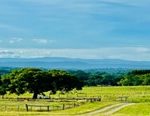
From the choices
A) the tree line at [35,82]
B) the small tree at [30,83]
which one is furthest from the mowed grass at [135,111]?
the tree line at [35,82]

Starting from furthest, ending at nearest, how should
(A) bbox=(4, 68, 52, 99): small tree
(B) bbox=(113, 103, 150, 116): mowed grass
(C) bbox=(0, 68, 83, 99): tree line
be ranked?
Result: (C) bbox=(0, 68, 83, 99): tree line < (A) bbox=(4, 68, 52, 99): small tree < (B) bbox=(113, 103, 150, 116): mowed grass

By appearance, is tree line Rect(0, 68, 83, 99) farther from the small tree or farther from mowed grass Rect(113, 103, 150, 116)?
mowed grass Rect(113, 103, 150, 116)

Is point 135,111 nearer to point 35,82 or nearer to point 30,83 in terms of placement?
point 35,82

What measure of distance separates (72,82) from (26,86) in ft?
38.6

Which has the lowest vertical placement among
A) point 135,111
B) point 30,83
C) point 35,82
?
point 135,111

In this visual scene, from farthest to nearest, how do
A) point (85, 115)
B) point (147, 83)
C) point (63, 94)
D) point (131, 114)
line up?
point (147, 83)
point (63, 94)
point (131, 114)
point (85, 115)

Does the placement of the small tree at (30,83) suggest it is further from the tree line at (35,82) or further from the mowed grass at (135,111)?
the mowed grass at (135,111)

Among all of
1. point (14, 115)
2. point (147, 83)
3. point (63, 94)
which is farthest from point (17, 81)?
point (147, 83)

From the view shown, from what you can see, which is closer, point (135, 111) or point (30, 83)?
point (135, 111)

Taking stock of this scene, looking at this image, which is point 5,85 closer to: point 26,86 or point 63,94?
point 26,86

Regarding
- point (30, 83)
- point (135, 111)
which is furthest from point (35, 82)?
point (135, 111)

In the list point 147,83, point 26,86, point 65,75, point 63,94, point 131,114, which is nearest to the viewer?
point 131,114

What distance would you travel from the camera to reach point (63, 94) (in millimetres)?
119125

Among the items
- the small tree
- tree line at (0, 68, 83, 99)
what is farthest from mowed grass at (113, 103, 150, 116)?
tree line at (0, 68, 83, 99)
